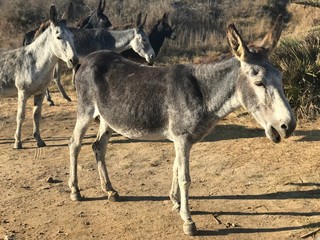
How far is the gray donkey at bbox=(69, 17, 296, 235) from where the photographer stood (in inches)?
185

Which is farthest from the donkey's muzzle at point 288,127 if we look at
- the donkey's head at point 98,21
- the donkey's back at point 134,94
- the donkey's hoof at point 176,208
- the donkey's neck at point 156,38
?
the donkey's head at point 98,21

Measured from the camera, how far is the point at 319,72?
10164 mm

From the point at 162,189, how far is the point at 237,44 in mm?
2804

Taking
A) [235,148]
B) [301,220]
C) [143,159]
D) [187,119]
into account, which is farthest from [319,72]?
[187,119]

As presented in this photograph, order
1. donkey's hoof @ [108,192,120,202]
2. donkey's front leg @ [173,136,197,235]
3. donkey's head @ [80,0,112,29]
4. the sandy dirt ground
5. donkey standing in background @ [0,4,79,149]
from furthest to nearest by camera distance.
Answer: donkey's head @ [80,0,112,29]
donkey standing in background @ [0,4,79,149]
donkey's hoof @ [108,192,120,202]
the sandy dirt ground
donkey's front leg @ [173,136,197,235]

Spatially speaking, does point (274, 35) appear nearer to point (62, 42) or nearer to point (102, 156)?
point (102, 156)

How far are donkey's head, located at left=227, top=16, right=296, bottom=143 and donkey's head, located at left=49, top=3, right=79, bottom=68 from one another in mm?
4112

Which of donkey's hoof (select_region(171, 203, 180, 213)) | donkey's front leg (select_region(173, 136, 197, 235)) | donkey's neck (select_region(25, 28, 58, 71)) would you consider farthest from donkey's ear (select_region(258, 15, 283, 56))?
donkey's neck (select_region(25, 28, 58, 71))

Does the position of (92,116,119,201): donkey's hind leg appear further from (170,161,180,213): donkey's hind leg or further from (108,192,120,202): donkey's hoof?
(170,161,180,213): donkey's hind leg

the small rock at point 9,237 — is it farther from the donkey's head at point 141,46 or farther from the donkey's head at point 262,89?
the donkey's head at point 141,46

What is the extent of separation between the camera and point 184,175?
540 centimetres

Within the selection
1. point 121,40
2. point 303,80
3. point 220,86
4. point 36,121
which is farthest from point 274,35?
point 121,40

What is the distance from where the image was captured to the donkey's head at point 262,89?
15.0ft

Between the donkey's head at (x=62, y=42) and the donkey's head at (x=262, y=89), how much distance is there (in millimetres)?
4112
